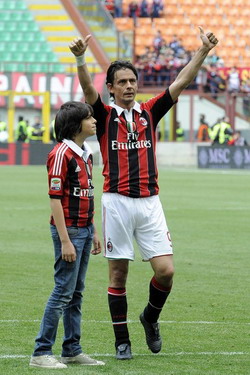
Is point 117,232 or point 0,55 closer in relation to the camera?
point 117,232

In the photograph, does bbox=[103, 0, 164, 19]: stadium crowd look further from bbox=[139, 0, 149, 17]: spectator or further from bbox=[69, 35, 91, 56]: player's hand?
bbox=[69, 35, 91, 56]: player's hand

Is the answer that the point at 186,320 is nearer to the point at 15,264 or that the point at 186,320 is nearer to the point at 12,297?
the point at 12,297

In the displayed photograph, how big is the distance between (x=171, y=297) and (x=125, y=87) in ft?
10.9

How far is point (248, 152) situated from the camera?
1497 inches

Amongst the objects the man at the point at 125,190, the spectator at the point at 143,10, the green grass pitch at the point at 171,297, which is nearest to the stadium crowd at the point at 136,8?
the spectator at the point at 143,10

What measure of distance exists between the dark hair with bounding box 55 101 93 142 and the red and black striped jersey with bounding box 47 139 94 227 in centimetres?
5

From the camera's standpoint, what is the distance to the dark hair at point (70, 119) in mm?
6719

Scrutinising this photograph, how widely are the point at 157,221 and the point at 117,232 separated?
0.89 feet

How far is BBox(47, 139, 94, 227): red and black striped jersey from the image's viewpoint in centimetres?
661

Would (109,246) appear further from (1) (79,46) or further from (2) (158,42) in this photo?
(2) (158,42)

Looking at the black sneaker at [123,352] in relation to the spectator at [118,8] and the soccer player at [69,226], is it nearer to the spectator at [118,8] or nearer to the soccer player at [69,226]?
the soccer player at [69,226]

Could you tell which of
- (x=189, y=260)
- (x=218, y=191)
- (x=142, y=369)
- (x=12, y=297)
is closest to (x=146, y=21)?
(x=218, y=191)

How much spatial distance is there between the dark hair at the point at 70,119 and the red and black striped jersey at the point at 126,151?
1.23 ft

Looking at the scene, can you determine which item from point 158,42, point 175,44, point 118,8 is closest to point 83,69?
point 175,44
